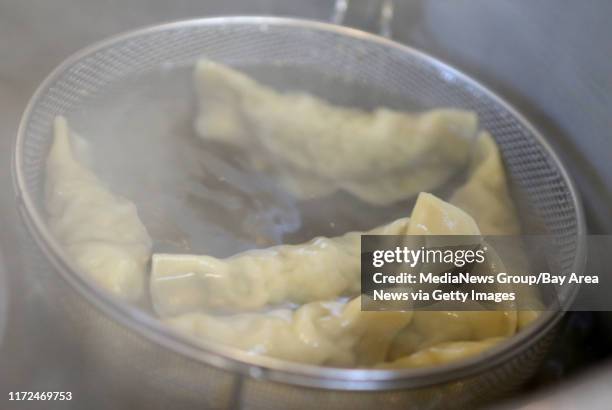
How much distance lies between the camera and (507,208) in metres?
0.95

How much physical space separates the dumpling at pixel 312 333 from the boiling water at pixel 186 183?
132 mm

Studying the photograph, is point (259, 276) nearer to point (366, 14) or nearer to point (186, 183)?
point (186, 183)

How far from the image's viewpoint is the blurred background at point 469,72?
2.35 feet

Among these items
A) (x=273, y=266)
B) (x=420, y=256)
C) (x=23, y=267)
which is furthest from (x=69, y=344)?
(x=420, y=256)

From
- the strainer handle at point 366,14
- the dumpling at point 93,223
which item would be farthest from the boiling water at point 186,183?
the strainer handle at point 366,14

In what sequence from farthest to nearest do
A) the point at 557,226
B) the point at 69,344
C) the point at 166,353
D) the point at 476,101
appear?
the point at 476,101
the point at 557,226
the point at 69,344
the point at 166,353

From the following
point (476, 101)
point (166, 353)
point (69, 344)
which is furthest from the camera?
point (476, 101)

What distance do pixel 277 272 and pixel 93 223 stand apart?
245 mm

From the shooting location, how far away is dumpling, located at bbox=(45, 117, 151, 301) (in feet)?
2.45

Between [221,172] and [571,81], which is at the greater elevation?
[571,81]

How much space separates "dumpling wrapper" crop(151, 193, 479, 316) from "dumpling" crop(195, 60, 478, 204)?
0.16 m

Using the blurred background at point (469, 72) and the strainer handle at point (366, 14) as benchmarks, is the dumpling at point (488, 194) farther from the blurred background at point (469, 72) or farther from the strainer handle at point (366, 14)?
the strainer handle at point (366, 14)

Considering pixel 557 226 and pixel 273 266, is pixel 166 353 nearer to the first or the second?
pixel 273 266

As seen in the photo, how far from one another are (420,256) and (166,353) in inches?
12.1
